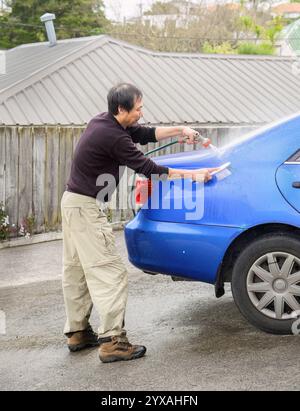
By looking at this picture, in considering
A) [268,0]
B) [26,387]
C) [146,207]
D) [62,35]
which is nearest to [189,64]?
[146,207]

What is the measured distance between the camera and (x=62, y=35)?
4009 cm

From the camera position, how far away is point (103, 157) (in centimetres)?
503

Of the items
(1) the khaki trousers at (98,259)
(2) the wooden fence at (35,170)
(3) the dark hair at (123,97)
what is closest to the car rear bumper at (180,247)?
(1) the khaki trousers at (98,259)

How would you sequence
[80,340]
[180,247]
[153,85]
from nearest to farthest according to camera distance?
[180,247], [80,340], [153,85]

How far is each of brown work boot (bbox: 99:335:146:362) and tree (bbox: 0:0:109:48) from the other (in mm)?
36014

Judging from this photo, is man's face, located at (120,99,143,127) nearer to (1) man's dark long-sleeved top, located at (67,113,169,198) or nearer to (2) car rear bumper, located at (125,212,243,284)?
(1) man's dark long-sleeved top, located at (67,113,169,198)

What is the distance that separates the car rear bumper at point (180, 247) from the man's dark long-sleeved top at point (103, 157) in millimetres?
514

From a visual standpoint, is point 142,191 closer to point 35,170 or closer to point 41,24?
point 35,170

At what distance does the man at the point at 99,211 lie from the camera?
4.98 m

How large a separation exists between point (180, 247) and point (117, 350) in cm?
85

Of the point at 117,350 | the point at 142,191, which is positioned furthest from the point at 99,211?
the point at 117,350

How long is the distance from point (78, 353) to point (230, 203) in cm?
154

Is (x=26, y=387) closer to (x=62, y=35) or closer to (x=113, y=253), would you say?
(x=113, y=253)

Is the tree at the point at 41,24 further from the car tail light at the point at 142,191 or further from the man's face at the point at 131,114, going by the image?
the man's face at the point at 131,114
